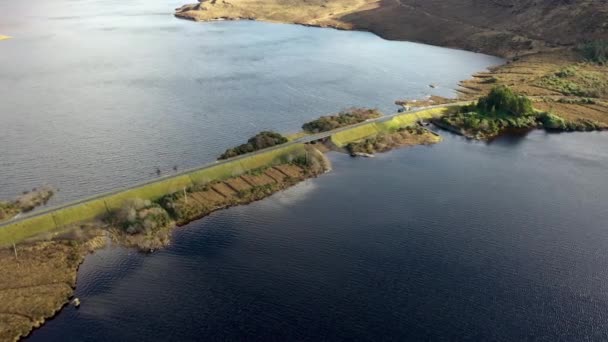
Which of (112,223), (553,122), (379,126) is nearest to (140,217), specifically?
(112,223)

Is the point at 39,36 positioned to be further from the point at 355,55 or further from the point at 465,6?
the point at 465,6

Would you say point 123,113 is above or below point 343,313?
above

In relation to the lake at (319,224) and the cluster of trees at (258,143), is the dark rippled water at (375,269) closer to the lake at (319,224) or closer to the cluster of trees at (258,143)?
the lake at (319,224)

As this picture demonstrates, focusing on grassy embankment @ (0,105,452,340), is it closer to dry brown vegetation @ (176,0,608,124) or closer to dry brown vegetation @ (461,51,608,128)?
dry brown vegetation @ (461,51,608,128)

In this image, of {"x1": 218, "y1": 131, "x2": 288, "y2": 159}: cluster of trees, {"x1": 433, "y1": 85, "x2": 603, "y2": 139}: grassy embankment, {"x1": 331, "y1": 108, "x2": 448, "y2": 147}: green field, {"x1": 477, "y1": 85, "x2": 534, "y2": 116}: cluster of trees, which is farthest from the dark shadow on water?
{"x1": 218, "y1": 131, "x2": 288, "y2": 159}: cluster of trees

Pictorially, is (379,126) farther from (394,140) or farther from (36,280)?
(36,280)

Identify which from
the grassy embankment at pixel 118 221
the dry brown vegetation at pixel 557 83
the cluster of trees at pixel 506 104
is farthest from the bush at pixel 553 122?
the grassy embankment at pixel 118 221

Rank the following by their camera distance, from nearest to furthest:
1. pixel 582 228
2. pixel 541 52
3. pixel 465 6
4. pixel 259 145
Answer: pixel 582 228
pixel 259 145
pixel 541 52
pixel 465 6

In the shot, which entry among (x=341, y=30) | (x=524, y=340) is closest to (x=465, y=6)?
(x=341, y=30)
